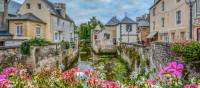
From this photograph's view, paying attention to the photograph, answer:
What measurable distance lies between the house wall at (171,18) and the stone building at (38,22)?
552 inches

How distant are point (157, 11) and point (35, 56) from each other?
781 inches

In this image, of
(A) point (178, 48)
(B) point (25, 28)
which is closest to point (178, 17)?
(B) point (25, 28)

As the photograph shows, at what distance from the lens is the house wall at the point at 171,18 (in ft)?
80.5

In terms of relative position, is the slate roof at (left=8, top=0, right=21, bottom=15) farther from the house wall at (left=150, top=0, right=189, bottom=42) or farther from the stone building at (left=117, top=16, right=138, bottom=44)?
the house wall at (left=150, top=0, right=189, bottom=42)

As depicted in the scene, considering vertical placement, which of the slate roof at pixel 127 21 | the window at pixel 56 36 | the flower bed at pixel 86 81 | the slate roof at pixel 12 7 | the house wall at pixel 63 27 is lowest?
the flower bed at pixel 86 81

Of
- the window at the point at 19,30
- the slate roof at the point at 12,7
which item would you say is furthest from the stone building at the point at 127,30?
the window at the point at 19,30

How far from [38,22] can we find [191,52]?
27.1m

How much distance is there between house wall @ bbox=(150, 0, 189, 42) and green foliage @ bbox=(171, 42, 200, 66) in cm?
1479

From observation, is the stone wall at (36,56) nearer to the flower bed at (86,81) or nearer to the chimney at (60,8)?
the flower bed at (86,81)

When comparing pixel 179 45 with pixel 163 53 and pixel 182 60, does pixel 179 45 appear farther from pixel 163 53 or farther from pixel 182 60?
pixel 163 53

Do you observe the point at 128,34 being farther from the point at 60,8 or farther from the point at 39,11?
the point at 39,11

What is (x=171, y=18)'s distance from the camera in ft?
96.7

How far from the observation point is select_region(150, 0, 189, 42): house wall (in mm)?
24531

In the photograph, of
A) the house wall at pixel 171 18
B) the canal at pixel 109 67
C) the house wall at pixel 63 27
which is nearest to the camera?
the canal at pixel 109 67
